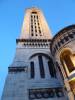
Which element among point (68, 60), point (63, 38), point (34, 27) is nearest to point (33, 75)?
point (68, 60)

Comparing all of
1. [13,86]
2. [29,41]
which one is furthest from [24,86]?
[29,41]

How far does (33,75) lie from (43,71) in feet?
4.22

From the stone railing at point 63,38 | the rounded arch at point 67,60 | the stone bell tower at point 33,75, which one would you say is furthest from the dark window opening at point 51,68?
the rounded arch at point 67,60

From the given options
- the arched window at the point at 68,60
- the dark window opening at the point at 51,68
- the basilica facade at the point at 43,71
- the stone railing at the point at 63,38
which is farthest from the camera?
the dark window opening at the point at 51,68

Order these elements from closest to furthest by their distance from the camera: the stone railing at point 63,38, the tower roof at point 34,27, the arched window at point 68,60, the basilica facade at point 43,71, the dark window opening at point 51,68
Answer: the basilica facade at point 43,71 < the arched window at point 68,60 < the stone railing at point 63,38 < the dark window opening at point 51,68 < the tower roof at point 34,27

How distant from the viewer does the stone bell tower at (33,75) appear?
15516 millimetres

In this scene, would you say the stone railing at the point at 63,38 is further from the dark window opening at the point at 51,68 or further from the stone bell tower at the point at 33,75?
the stone bell tower at the point at 33,75

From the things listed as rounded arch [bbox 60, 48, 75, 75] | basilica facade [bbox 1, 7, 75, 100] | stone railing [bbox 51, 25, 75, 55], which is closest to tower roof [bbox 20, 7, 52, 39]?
basilica facade [bbox 1, 7, 75, 100]

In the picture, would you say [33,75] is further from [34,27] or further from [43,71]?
[34,27]

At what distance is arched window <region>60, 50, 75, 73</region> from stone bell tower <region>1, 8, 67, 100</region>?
147 centimetres

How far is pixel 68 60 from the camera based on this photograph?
17047 millimetres

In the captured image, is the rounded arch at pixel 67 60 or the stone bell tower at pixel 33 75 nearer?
the stone bell tower at pixel 33 75

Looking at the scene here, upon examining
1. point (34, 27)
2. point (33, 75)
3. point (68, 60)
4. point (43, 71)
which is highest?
point (34, 27)

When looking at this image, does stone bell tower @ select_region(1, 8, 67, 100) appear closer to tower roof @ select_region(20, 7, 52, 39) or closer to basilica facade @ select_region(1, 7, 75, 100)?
basilica facade @ select_region(1, 7, 75, 100)
